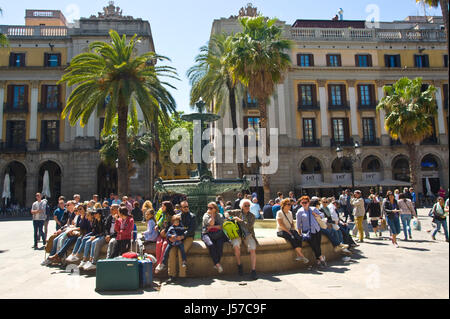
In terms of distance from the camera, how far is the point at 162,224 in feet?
25.0

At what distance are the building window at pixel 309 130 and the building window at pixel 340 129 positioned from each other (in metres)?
2.03

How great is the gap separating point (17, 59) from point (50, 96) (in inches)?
199

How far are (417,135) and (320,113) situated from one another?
1084cm

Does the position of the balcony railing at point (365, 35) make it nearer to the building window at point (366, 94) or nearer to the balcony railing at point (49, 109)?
the building window at point (366, 94)

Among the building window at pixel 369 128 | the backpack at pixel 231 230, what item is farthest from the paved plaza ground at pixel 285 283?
the building window at pixel 369 128

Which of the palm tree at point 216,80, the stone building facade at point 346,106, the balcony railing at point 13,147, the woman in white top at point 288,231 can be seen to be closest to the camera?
the woman in white top at point 288,231

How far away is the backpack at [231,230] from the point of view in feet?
23.9

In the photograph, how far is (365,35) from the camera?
3688cm

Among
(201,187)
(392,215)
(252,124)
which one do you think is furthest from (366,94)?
(201,187)

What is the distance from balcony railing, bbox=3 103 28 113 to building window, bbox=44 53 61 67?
4.66m

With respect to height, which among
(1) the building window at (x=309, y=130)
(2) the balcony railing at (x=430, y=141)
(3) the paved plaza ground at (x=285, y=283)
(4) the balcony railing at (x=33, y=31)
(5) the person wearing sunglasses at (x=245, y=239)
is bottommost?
(3) the paved plaza ground at (x=285, y=283)

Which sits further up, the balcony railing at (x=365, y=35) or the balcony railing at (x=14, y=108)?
the balcony railing at (x=365, y=35)

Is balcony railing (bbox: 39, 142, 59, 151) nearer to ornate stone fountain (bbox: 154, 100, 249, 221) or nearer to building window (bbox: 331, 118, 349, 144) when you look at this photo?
ornate stone fountain (bbox: 154, 100, 249, 221)

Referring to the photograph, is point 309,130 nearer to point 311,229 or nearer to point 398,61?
point 398,61
